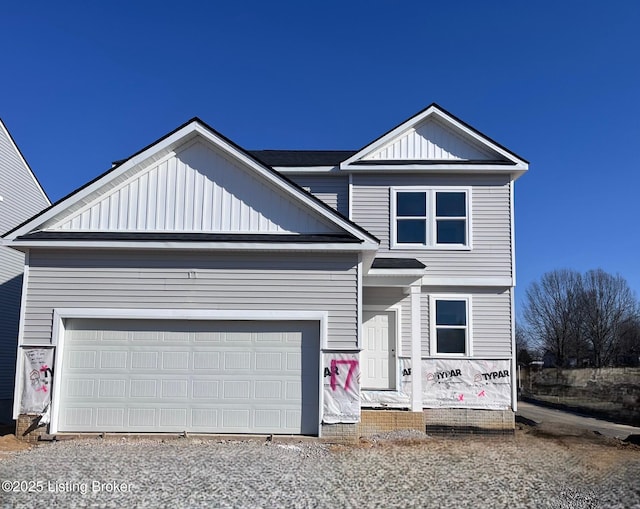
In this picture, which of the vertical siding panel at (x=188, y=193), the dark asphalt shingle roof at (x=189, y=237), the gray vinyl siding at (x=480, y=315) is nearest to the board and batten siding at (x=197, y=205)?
the vertical siding panel at (x=188, y=193)

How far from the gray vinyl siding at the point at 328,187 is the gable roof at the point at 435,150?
63 cm

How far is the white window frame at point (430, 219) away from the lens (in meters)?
14.5

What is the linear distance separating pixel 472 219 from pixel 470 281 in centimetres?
155

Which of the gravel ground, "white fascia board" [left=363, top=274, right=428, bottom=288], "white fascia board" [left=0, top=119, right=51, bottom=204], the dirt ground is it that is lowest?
the dirt ground

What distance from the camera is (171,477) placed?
7.57 m

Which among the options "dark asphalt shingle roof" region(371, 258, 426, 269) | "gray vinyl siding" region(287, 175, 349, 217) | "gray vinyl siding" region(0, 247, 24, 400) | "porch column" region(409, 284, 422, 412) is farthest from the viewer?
"gray vinyl siding" region(0, 247, 24, 400)

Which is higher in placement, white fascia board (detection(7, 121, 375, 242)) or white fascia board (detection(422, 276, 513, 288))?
white fascia board (detection(7, 121, 375, 242))

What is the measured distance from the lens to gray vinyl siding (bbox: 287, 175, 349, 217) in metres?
15.1

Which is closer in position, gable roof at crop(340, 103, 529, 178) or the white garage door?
the white garage door

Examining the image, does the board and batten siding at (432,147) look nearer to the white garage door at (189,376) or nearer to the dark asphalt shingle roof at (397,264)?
the dark asphalt shingle roof at (397,264)

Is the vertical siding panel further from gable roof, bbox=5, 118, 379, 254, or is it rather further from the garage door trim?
the garage door trim

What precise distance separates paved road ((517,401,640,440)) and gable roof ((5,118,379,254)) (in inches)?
423

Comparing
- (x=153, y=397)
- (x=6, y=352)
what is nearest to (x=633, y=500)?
(x=153, y=397)

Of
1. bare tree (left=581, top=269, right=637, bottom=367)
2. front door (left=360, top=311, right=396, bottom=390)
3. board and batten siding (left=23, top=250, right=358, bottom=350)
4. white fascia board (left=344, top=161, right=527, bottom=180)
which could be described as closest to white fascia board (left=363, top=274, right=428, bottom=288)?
front door (left=360, top=311, right=396, bottom=390)
